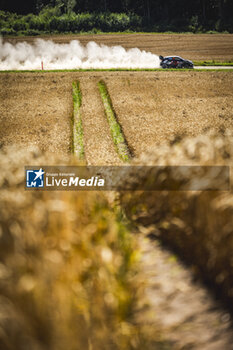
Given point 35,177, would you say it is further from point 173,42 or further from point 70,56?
point 173,42

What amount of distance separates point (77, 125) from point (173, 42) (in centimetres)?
2743

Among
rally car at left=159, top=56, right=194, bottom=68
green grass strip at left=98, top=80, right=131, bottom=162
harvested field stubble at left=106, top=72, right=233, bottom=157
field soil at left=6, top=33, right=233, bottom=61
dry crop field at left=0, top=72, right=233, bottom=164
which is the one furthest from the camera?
field soil at left=6, top=33, right=233, bottom=61

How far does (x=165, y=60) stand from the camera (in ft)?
71.1

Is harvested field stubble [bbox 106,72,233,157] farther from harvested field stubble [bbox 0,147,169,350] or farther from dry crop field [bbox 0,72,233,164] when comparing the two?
harvested field stubble [bbox 0,147,169,350]

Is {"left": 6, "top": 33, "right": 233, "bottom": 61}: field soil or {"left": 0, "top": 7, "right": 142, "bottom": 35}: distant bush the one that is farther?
{"left": 0, "top": 7, "right": 142, "bottom": 35}: distant bush

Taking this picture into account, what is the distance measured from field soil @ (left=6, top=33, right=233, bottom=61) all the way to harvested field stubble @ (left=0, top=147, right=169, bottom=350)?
2839 centimetres

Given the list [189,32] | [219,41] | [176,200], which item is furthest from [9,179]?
[189,32]

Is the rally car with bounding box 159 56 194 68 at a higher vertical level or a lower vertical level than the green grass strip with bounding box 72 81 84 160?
higher

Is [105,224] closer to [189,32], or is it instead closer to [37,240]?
[37,240]

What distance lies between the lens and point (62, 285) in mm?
2287

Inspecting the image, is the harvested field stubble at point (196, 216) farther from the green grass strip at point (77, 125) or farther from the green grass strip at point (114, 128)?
the green grass strip at point (77, 125)

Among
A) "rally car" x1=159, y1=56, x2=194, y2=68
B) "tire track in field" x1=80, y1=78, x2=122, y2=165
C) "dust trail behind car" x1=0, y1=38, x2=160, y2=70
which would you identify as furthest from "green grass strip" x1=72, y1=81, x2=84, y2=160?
"dust trail behind car" x1=0, y1=38, x2=160, y2=70

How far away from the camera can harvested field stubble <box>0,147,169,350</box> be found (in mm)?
2211

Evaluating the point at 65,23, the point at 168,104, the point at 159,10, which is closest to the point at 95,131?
→ the point at 168,104
